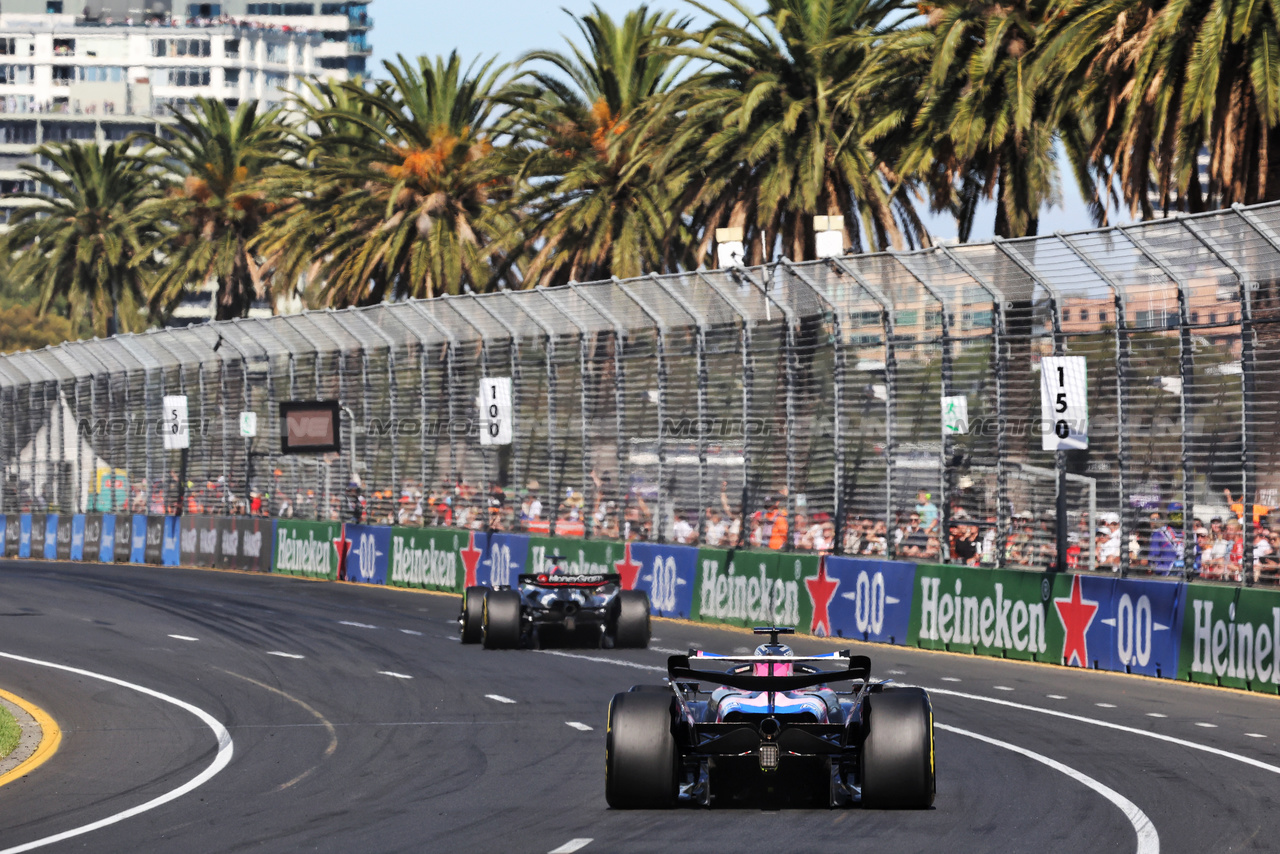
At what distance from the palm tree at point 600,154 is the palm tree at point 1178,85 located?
12988mm

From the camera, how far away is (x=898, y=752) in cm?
1071

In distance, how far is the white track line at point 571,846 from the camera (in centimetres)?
989

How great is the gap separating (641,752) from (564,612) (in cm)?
1079

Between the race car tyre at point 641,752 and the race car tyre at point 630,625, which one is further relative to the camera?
the race car tyre at point 630,625

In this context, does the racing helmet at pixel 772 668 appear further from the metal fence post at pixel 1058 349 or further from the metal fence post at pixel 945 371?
the metal fence post at pixel 945 371

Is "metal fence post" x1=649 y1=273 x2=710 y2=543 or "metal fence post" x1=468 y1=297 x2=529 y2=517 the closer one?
"metal fence post" x1=649 y1=273 x2=710 y2=543

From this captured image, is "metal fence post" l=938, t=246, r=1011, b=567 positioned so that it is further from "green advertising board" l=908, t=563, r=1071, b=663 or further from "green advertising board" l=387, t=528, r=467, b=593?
"green advertising board" l=387, t=528, r=467, b=593

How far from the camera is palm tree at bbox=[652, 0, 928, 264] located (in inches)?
1328

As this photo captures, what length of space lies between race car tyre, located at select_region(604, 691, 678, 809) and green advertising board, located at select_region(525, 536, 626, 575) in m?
17.1

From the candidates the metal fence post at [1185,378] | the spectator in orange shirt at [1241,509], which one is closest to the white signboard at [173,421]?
the metal fence post at [1185,378]

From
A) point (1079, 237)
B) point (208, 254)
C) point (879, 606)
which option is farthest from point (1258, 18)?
point (208, 254)

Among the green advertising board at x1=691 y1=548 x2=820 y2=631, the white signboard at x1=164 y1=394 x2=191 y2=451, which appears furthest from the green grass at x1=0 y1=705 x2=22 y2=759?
the white signboard at x1=164 y1=394 x2=191 y2=451

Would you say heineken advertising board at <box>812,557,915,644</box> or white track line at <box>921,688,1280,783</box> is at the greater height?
heineken advertising board at <box>812,557,915,644</box>

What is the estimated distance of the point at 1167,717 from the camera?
52.2ft
